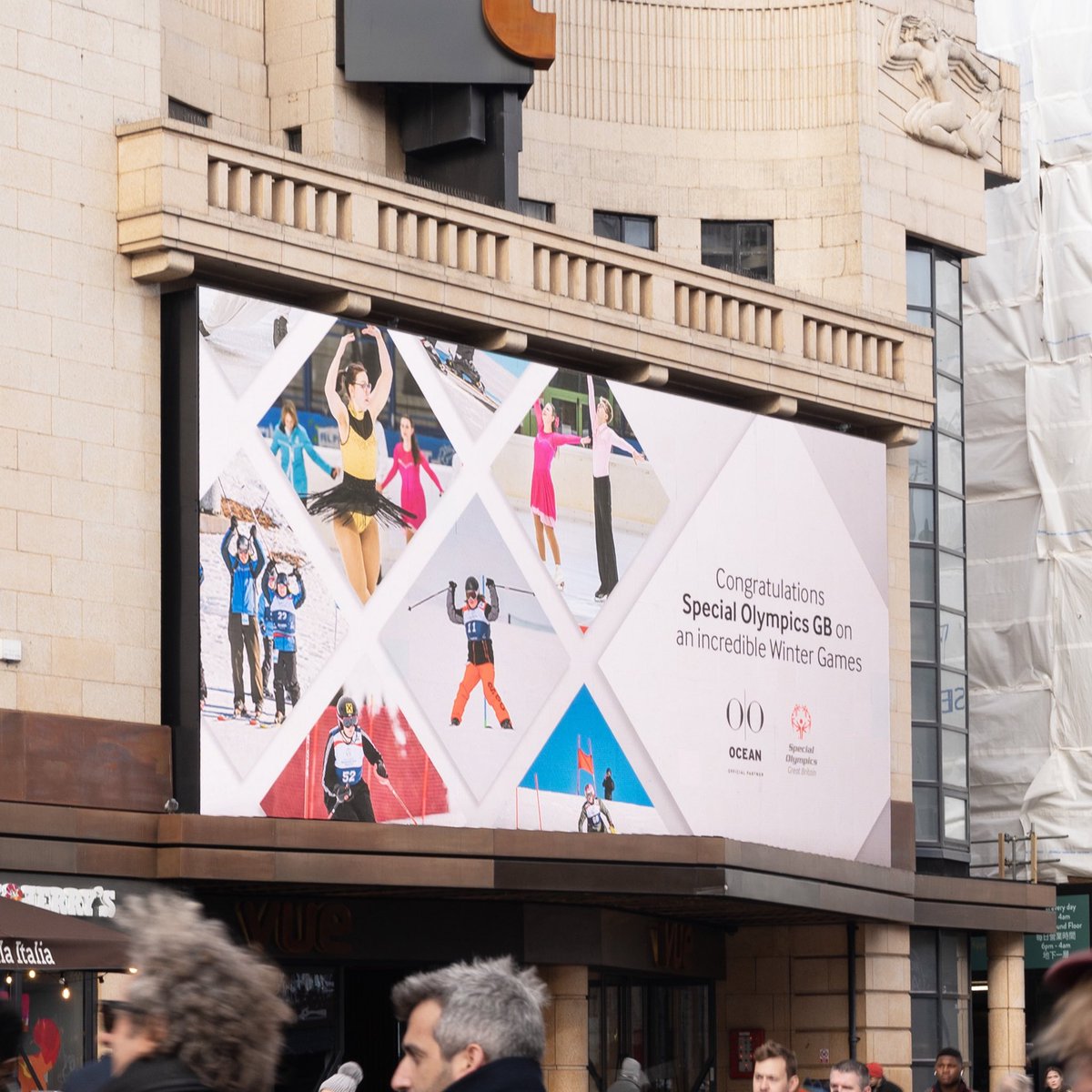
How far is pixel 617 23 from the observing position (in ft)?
107

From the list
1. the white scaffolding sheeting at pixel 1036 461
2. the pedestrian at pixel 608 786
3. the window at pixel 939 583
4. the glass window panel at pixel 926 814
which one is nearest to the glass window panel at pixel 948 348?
the window at pixel 939 583

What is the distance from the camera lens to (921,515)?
1304 inches

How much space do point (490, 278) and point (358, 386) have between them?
2.32 meters

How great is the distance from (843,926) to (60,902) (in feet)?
39.3

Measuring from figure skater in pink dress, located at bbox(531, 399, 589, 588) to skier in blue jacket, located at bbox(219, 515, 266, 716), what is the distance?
13.0 feet

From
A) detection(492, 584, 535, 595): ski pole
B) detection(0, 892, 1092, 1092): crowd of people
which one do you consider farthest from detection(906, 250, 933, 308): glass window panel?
detection(0, 892, 1092, 1092): crowd of people

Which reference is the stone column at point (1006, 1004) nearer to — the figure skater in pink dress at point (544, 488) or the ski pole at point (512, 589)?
the figure skater in pink dress at point (544, 488)

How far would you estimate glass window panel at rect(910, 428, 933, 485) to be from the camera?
109 feet

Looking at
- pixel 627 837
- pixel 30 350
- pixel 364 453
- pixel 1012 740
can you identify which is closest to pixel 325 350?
pixel 364 453

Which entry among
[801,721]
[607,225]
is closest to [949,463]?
[607,225]

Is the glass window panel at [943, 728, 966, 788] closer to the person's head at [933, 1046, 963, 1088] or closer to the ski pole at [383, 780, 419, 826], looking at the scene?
the ski pole at [383, 780, 419, 826]

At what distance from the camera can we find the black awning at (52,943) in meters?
18.3

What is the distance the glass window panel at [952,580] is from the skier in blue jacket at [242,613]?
12.8m

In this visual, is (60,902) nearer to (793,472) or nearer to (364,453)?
(364,453)
